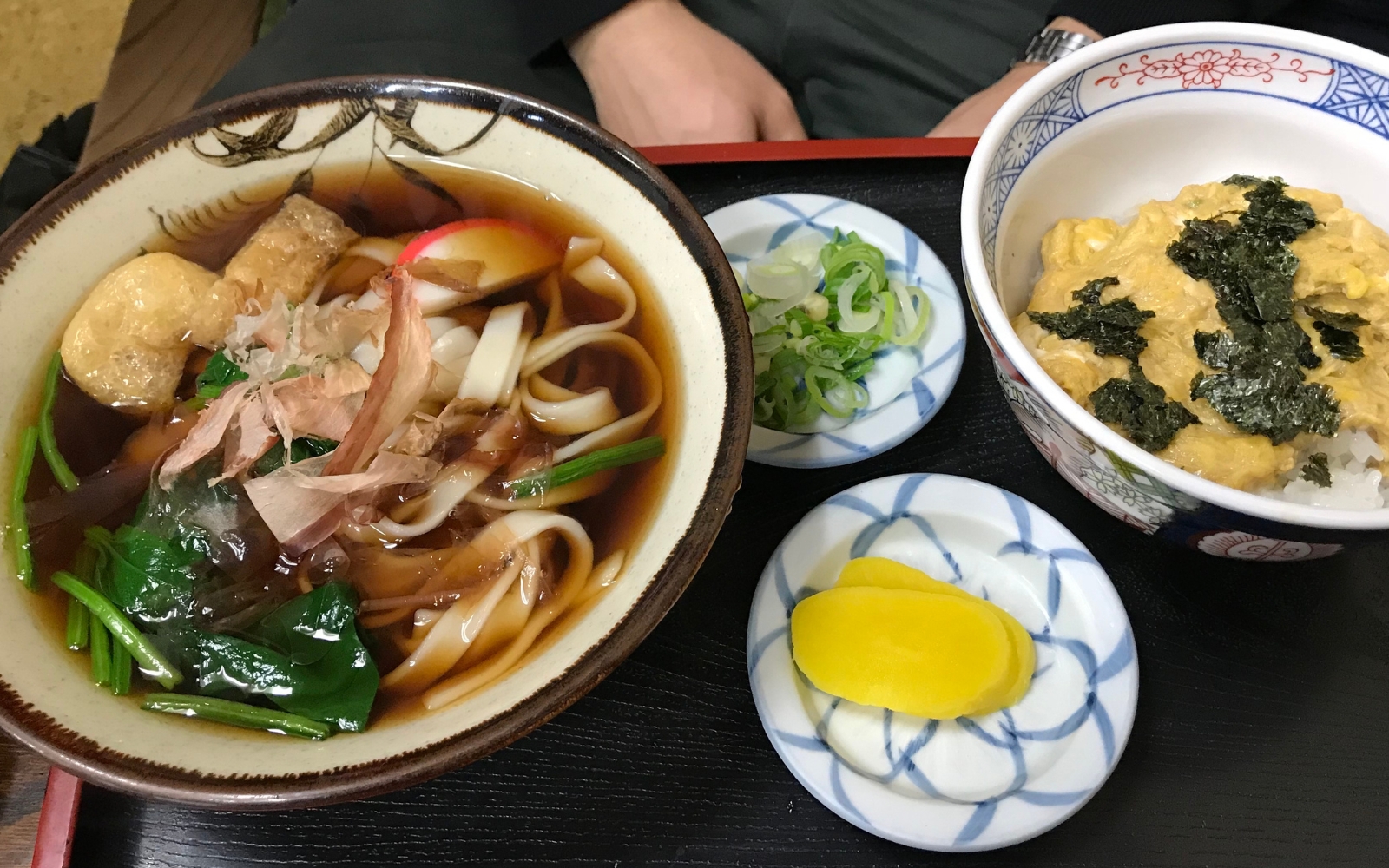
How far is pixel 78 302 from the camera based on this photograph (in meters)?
→ 1.23

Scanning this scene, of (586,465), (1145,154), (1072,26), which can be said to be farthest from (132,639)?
(1072,26)

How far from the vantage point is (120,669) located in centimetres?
98

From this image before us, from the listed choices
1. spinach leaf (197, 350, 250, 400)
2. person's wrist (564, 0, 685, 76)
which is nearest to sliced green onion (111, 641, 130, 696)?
spinach leaf (197, 350, 250, 400)

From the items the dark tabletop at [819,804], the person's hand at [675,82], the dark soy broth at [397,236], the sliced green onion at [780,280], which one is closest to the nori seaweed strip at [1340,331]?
the dark tabletop at [819,804]

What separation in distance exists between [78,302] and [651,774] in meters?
1.08

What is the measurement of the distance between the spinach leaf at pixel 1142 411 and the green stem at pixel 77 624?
4.15 ft

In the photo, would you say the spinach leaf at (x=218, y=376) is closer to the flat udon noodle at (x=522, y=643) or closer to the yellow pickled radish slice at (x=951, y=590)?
the flat udon noodle at (x=522, y=643)

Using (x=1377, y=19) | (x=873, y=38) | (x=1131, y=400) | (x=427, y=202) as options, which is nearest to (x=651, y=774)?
(x=1131, y=400)

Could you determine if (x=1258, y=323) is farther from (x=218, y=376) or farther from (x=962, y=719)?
(x=218, y=376)

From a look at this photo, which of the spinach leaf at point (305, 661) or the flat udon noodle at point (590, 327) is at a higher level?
the flat udon noodle at point (590, 327)

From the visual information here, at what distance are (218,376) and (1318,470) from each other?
147cm

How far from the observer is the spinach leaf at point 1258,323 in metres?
1.01

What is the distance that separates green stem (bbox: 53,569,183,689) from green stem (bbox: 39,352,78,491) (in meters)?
0.19

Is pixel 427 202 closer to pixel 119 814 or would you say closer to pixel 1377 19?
pixel 119 814
